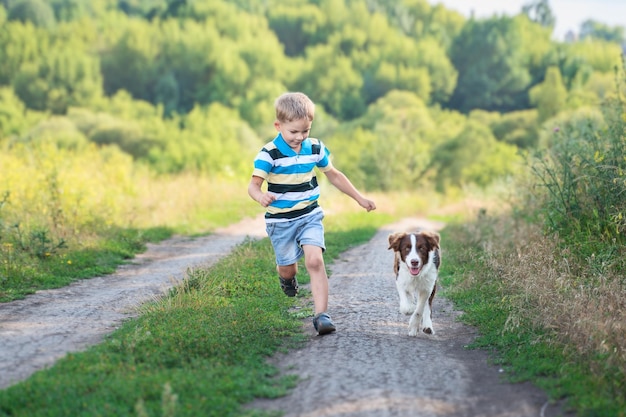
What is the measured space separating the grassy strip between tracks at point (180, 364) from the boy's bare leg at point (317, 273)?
0.39m

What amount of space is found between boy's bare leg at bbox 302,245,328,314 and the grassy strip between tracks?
39 centimetres

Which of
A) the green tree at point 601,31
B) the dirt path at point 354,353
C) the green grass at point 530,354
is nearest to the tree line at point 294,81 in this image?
the dirt path at point 354,353

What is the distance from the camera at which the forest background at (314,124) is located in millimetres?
10367

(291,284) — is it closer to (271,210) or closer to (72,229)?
(271,210)

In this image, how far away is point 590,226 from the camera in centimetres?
972

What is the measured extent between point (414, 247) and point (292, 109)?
1744 millimetres

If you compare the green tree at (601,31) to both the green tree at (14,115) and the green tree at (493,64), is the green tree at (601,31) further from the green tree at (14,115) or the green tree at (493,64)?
the green tree at (14,115)

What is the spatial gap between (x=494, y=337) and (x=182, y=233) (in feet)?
36.8

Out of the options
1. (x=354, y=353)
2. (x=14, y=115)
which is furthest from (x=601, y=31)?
(x=354, y=353)

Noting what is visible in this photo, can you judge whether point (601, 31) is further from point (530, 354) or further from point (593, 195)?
point (530, 354)

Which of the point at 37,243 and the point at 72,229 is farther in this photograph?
the point at 72,229

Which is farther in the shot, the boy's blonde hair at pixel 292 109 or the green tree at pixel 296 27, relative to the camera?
the green tree at pixel 296 27

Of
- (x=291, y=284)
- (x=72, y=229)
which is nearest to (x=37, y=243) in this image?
(x=72, y=229)

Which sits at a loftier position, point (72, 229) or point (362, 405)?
point (72, 229)
